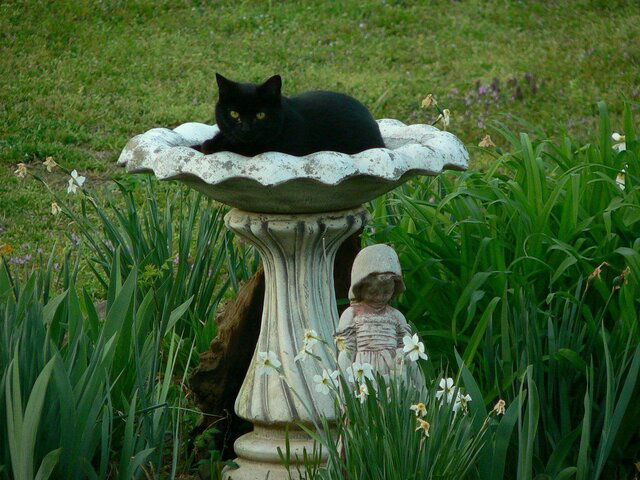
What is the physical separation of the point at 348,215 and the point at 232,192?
0.40 m

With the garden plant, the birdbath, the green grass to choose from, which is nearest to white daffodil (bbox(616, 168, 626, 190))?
the garden plant

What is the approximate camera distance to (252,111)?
326cm

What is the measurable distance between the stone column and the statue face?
37 cm

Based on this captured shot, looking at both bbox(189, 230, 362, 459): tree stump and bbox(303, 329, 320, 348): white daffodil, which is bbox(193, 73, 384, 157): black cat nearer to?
bbox(189, 230, 362, 459): tree stump

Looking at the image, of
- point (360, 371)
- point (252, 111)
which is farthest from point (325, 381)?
point (252, 111)

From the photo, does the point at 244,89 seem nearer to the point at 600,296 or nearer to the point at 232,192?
the point at 232,192

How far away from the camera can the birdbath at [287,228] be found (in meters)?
2.97

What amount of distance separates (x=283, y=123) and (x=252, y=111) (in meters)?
0.12

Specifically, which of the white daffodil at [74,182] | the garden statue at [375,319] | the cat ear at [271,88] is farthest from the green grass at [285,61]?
the garden statue at [375,319]

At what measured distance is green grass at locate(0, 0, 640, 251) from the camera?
24.4 ft

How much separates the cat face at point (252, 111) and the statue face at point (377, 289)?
0.64 m

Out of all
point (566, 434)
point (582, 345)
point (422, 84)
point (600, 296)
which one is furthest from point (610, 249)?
point (422, 84)

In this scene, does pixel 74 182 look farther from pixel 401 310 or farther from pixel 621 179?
pixel 621 179

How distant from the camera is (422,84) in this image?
8.27 metres
